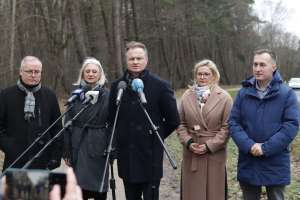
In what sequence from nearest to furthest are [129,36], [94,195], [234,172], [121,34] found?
1. [94,195]
2. [234,172]
3. [121,34]
4. [129,36]

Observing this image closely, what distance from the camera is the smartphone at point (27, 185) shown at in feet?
5.28

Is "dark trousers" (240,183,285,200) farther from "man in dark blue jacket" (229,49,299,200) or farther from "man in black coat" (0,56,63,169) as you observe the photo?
"man in black coat" (0,56,63,169)

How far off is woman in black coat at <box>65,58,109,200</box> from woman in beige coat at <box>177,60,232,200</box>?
2.97ft

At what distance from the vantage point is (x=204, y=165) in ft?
18.3

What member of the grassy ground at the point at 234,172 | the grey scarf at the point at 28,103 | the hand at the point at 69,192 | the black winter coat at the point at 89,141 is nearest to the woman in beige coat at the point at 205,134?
the black winter coat at the point at 89,141

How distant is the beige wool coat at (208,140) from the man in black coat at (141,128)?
561 mm

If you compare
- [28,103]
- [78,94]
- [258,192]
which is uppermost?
[78,94]

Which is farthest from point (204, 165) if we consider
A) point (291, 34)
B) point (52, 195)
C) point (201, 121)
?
point (291, 34)

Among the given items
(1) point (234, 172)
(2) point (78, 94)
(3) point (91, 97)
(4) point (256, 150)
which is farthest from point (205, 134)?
(1) point (234, 172)

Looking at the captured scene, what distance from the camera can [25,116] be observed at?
16.6ft

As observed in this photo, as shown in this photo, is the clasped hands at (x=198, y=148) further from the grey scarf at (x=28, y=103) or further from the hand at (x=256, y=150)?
the grey scarf at (x=28, y=103)

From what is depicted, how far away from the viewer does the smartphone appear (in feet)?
5.28

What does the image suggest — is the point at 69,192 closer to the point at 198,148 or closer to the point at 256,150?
the point at 256,150

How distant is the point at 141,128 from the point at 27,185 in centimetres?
337
